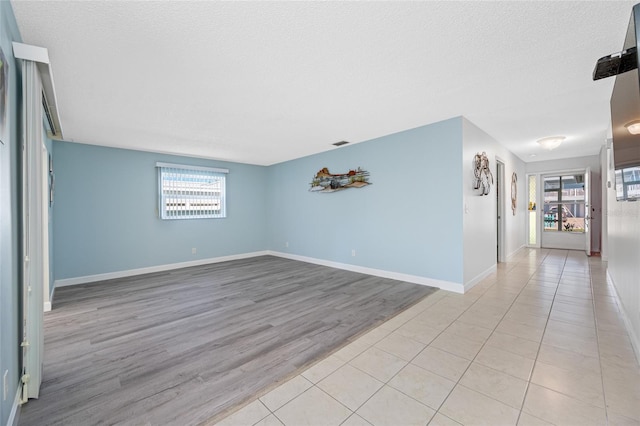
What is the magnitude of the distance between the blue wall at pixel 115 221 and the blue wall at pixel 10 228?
344cm

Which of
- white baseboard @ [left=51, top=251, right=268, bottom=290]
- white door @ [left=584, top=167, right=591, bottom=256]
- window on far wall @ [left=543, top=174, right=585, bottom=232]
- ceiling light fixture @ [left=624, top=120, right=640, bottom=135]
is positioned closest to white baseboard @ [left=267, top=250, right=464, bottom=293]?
white baseboard @ [left=51, top=251, right=268, bottom=290]

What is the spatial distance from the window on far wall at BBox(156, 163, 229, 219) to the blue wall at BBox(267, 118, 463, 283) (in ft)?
6.01

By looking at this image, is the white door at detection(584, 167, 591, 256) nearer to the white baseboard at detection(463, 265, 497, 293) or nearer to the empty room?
the empty room

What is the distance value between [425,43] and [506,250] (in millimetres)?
5312

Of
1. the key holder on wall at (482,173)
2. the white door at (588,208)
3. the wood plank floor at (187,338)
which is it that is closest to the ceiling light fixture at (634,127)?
the key holder on wall at (482,173)

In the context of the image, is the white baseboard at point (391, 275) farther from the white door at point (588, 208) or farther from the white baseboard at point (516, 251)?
the white door at point (588, 208)

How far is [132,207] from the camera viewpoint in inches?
196

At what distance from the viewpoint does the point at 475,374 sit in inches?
72.6

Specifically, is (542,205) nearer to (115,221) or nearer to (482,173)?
(482,173)

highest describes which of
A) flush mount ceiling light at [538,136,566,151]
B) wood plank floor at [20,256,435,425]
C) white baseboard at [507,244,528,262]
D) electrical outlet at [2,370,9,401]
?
flush mount ceiling light at [538,136,566,151]

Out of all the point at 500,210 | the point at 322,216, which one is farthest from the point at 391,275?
the point at 500,210

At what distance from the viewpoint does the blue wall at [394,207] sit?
368cm

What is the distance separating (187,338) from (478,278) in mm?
3995

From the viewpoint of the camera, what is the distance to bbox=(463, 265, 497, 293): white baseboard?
3.68 m
